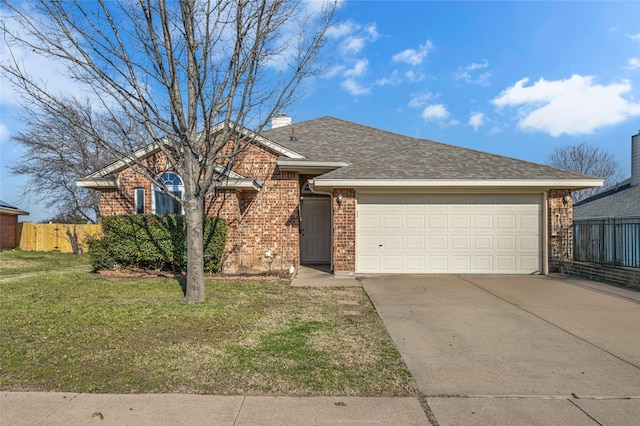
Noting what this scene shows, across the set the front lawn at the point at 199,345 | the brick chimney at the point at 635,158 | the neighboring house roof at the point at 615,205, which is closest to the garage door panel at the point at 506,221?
the front lawn at the point at 199,345

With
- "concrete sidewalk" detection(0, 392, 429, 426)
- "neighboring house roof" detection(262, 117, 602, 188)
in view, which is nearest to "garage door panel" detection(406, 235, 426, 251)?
"neighboring house roof" detection(262, 117, 602, 188)

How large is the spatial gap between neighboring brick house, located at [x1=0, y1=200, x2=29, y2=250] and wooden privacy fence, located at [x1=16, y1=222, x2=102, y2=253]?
28cm

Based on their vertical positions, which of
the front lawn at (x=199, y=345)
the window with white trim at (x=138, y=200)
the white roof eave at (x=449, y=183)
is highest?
the white roof eave at (x=449, y=183)

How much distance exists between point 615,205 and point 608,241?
23.3ft

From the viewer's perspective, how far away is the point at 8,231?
22.7 m

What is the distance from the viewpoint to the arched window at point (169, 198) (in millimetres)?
11258

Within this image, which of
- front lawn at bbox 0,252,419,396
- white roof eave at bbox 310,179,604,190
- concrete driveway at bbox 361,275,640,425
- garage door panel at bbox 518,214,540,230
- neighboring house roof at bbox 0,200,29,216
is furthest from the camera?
neighboring house roof at bbox 0,200,29,216

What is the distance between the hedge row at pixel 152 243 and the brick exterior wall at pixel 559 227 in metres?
8.89

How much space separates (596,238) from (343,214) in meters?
6.62

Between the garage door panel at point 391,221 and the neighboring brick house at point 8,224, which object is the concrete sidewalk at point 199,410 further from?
the neighboring brick house at point 8,224

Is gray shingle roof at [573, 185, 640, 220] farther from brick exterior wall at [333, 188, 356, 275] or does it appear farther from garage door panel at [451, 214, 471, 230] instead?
brick exterior wall at [333, 188, 356, 275]

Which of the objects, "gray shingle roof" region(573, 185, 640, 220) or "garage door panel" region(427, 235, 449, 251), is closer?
"garage door panel" region(427, 235, 449, 251)

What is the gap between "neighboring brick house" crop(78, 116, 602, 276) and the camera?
10.4 meters

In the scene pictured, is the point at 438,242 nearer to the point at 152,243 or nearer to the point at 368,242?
the point at 368,242
